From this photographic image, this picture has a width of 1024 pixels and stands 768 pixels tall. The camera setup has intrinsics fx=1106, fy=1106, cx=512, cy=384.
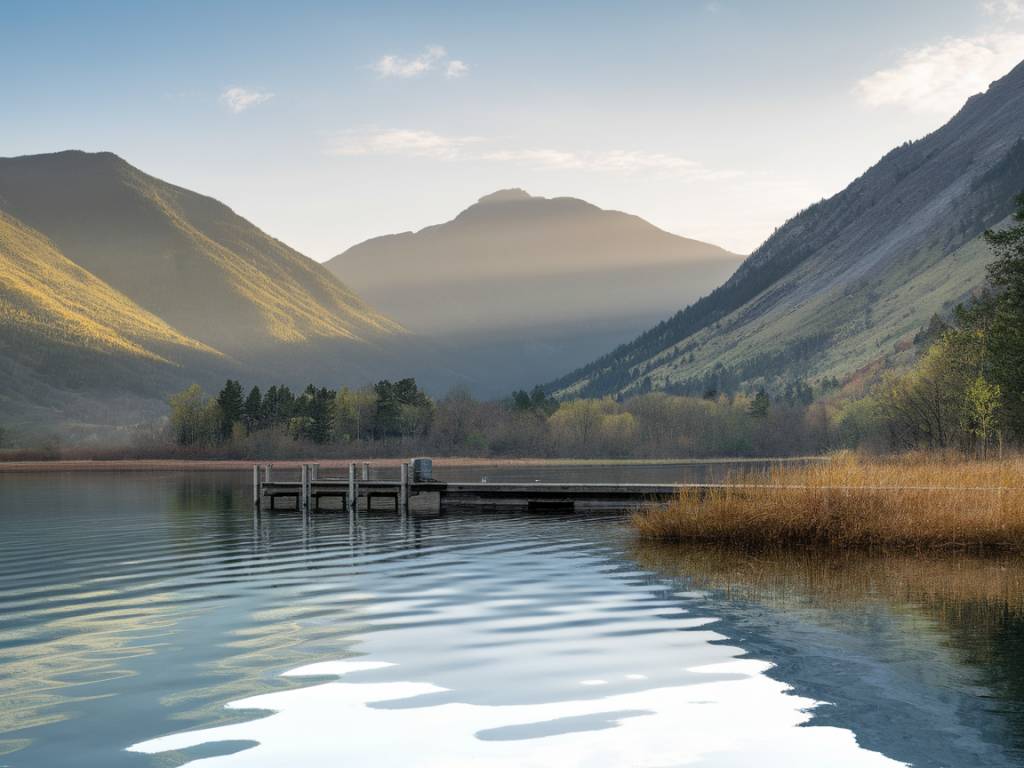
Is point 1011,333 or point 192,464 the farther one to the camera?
point 192,464

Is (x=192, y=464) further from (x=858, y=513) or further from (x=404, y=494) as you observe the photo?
(x=858, y=513)

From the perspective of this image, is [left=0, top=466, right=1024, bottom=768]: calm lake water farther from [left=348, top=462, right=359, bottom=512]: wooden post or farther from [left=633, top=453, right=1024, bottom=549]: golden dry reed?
[left=348, top=462, right=359, bottom=512]: wooden post

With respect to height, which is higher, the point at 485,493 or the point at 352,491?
the point at 352,491

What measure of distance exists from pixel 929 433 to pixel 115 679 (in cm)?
8404

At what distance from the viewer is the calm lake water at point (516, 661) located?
14.7 m

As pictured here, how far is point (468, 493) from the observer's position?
208 feet

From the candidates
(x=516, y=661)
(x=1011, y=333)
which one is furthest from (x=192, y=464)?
(x=516, y=661)

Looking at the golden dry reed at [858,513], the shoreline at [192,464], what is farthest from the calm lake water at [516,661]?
the shoreline at [192,464]

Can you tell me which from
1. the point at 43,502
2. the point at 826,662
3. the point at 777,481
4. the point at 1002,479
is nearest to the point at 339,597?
the point at 826,662

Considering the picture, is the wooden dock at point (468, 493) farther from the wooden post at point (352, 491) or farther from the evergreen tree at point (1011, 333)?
the evergreen tree at point (1011, 333)

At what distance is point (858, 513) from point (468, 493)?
30213 millimetres

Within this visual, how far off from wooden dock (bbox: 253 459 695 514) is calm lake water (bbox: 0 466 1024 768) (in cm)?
2178

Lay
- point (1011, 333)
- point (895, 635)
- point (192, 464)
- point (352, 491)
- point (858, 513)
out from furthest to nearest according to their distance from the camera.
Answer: point (192, 464), point (1011, 333), point (352, 491), point (858, 513), point (895, 635)

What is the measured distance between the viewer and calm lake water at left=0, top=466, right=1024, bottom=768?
14672 mm
